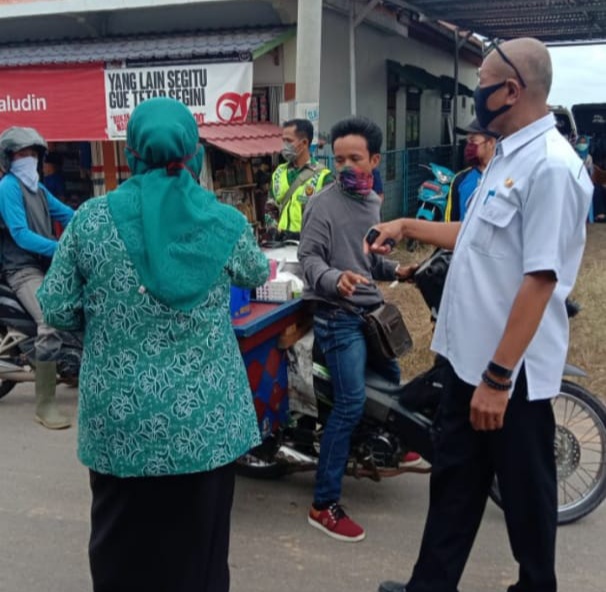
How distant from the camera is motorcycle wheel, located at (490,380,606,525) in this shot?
3211mm

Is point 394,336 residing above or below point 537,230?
below

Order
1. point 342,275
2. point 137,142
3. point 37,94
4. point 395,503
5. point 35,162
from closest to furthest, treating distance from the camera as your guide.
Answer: point 137,142 < point 342,275 < point 395,503 < point 35,162 < point 37,94

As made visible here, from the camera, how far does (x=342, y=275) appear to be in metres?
2.87

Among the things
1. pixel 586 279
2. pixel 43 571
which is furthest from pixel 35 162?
pixel 586 279

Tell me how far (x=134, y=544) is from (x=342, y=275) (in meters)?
1.23

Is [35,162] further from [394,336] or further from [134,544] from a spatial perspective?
[134,544]

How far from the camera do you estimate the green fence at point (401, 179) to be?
1180cm

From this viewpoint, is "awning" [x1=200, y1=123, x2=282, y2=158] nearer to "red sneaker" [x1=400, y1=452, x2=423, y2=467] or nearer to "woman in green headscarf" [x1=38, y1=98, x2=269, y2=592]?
"red sneaker" [x1=400, y1=452, x2=423, y2=467]

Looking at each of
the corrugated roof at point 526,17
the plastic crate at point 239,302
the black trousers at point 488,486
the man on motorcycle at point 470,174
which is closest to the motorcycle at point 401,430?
the plastic crate at point 239,302

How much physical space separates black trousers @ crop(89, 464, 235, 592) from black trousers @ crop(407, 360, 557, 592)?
2.34ft

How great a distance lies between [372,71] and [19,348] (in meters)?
8.54

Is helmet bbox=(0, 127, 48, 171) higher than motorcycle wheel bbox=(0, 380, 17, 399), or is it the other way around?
helmet bbox=(0, 127, 48, 171)

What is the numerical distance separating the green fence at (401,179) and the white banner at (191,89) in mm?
2983

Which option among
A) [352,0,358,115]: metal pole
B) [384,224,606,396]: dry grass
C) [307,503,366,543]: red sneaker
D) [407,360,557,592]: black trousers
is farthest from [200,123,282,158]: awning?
[407,360,557,592]: black trousers
